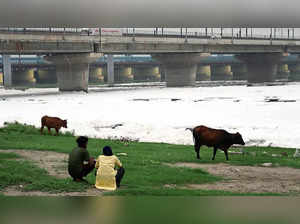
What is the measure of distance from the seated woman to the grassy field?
0.38 m

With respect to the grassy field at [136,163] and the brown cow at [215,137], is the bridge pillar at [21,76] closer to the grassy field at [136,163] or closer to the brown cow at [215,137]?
the grassy field at [136,163]

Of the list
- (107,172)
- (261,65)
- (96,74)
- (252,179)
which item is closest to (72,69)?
(261,65)

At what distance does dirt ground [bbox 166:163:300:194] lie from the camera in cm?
1513

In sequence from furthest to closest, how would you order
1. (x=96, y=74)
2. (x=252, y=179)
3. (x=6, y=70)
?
1. (x=96, y=74)
2. (x=6, y=70)
3. (x=252, y=179)

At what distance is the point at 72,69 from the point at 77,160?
2988 inches

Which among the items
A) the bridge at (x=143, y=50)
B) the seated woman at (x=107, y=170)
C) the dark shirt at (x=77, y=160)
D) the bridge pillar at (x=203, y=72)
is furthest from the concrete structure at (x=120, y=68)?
the seated woman at (x=107, y=170)

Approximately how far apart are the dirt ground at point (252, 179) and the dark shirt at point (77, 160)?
10.4 ft

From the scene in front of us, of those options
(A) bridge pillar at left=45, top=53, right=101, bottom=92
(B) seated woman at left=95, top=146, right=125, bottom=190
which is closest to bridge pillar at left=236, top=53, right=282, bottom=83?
(A) bridge pillar at left=45, top=53, right=101, bottom=92

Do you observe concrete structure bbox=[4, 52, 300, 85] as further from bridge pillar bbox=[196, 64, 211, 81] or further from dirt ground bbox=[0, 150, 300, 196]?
dirt ground bbox=[0, 150, 300, 196]

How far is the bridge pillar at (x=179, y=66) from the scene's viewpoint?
4304 inches

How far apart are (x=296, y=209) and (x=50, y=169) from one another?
9.59 m

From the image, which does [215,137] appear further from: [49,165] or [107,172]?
[107,172]

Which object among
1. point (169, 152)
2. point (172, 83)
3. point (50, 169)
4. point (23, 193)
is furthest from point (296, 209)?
point (172, 83)

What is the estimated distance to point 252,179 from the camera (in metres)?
16.9
